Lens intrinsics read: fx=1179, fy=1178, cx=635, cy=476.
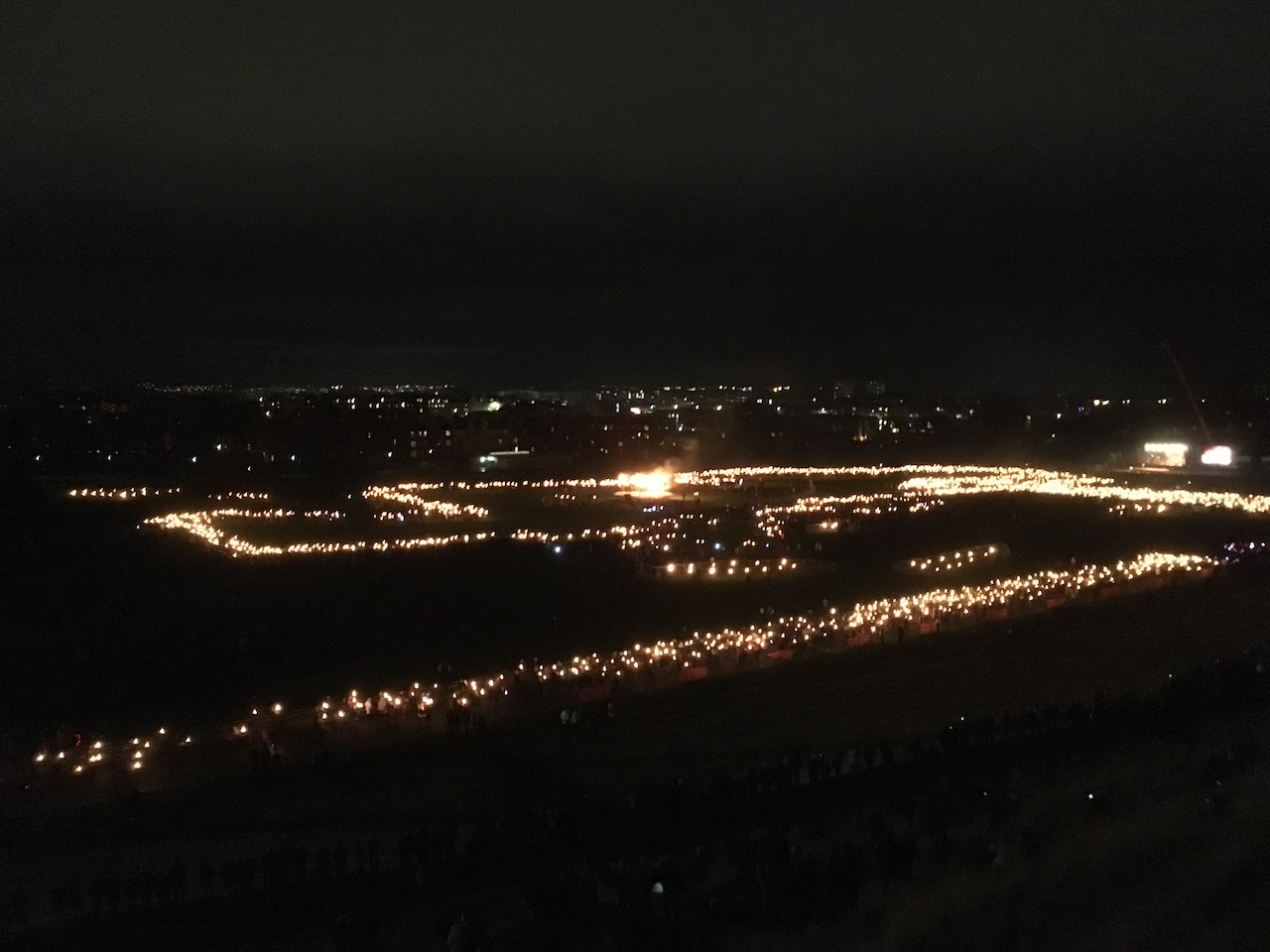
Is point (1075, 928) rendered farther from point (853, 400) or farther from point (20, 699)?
point (853, 400)

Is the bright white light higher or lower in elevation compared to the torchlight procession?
higher

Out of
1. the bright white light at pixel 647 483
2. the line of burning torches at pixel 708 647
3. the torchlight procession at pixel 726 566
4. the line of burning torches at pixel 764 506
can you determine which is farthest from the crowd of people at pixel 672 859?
the bright white light at pixel 647 483

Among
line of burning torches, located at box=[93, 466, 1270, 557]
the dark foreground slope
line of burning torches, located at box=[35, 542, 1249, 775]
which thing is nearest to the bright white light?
line of burning torches, located at box=[93, 466, 1270, 557]

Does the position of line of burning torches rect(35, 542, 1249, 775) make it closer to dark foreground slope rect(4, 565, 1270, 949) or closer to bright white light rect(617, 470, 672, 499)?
dark foreground slope rect(4, 565, 1270, 949)

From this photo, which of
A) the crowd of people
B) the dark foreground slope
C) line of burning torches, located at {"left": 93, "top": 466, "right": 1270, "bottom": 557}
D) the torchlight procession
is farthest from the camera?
line of burning torches, located at {"left": 93, "top": 466, "right": 1270, "bottom": 557}

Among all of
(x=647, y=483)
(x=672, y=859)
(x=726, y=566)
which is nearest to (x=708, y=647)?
(x=726, y=566)

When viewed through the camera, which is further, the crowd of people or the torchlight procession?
the torchlight procession

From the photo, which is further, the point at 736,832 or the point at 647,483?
the point at 647,483

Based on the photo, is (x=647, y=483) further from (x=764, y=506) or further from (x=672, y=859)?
(x=672, y=859)

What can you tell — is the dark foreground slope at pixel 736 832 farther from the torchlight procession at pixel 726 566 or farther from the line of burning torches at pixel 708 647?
the torchlight procession at pixel 726 566
